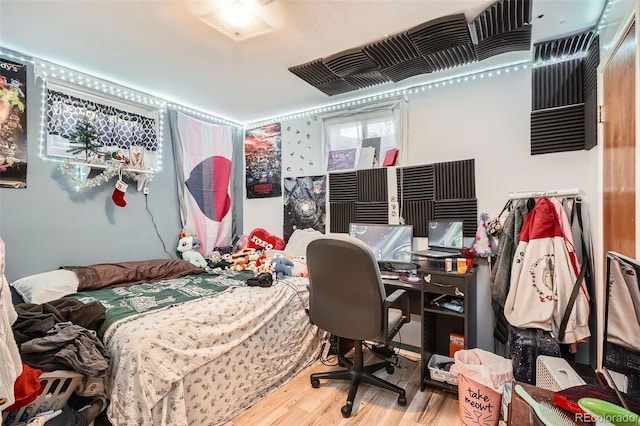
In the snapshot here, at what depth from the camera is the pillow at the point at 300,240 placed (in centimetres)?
335

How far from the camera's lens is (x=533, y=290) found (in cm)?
194

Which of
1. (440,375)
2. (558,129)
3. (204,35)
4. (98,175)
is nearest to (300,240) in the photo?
(440,375)

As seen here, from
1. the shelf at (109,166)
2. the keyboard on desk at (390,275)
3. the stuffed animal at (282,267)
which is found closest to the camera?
the keyboard on desk at (390,275)

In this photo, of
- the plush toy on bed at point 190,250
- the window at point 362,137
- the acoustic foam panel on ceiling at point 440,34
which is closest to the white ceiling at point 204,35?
the acoustic foam panel on ceiling at point 440,34

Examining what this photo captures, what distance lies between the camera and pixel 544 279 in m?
1.92

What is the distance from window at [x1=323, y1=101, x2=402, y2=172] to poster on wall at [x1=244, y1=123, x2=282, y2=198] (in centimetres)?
75

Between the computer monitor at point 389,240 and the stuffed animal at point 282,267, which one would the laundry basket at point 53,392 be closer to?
the stuffed animal at point 282,267

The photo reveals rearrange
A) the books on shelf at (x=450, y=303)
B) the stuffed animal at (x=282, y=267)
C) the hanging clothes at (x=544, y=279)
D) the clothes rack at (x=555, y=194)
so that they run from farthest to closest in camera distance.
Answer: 1. the stuffed animal at (x=282, y=267)
2. the books on shelf at (x=450, y=303)
3. the clothes rack at (x=555, y=194)
4. the hanging clothes at (x=544, y=279)

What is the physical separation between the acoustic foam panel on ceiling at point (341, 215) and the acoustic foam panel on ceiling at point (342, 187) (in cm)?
6

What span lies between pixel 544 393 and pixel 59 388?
2.13m

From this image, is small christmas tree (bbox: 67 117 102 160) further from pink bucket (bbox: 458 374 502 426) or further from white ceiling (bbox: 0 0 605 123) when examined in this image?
pink bucket (bbox: 458 374 502 426)

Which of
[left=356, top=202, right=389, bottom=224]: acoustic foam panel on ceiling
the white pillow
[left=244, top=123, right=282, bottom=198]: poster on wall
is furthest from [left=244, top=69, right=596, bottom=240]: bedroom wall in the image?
the white pillow

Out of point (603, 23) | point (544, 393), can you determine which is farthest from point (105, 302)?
point (603, 23)

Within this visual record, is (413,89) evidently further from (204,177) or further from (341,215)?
(204,177)
